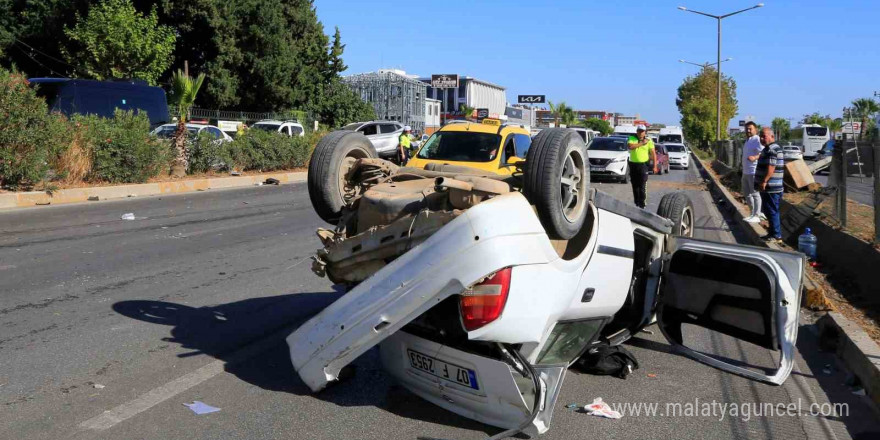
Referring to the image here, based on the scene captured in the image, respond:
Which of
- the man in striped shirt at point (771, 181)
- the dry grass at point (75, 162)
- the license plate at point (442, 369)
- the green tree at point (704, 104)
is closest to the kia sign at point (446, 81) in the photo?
the green tree at point (704, 104)

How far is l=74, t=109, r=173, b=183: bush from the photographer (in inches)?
695

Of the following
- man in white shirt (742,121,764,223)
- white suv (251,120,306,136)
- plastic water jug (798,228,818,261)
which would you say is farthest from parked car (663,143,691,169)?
plastic water jug (798,228,818,261)

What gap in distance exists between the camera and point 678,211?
728 cm

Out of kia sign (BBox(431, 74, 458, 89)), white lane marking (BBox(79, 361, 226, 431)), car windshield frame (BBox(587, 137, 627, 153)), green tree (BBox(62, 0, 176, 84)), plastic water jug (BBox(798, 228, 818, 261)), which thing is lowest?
white lane marking (BBox(79, 361, 226, 431))

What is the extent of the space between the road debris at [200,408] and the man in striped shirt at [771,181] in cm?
961

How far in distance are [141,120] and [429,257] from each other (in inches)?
671

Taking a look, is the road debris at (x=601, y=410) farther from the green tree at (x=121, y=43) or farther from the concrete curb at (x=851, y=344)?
the green tree at (x=121, y=43)

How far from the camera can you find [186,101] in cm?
3045

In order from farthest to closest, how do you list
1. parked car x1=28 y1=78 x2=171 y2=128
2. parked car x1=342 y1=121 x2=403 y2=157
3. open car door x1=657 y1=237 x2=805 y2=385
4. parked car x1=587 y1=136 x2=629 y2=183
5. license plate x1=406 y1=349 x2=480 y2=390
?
1. parked car x1=342 y1=121 x2=403 y2=157
2. parked car x1=587 y1=136 x2=629 y2=183
3. parked car x1=28 y1=78 x2=171 y2=128
4. open car door x1=657 y1=237 x2=805 y2=385
5. license plate x1=406 y1=349 x2=480 y2=390

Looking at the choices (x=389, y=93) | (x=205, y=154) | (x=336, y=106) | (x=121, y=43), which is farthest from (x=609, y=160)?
(x=389, y=93)

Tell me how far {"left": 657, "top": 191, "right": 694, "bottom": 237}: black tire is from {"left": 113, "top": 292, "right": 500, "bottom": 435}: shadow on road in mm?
3231

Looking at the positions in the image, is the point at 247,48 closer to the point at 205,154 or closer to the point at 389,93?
the point at 389,93

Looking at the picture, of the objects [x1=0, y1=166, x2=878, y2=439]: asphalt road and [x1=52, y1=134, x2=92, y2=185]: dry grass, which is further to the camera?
[x1=52, y1=134, x2=92, y2=185]: dry grass

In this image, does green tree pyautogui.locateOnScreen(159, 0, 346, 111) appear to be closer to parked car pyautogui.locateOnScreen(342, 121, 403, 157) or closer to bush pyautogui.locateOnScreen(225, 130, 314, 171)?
parked car pyautogui.locateOnScreen(342, 121, 403, 157)
